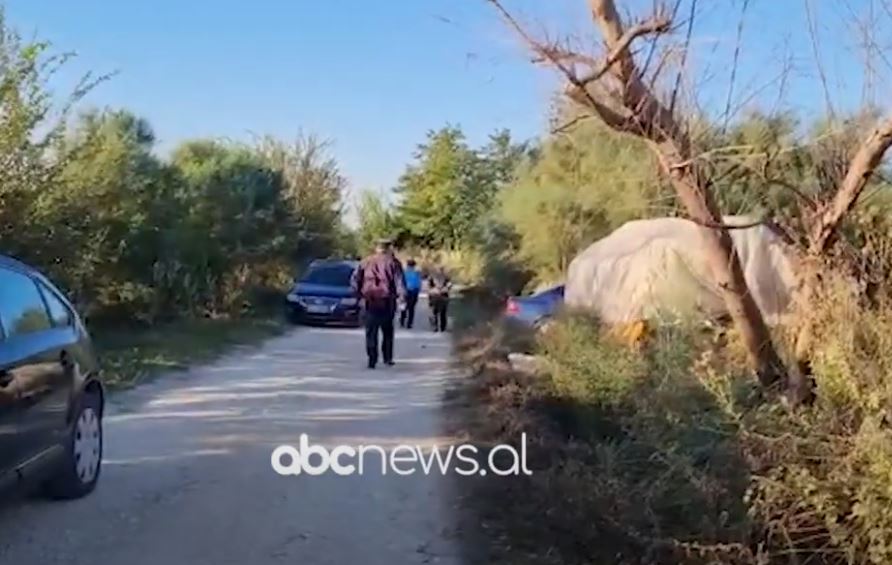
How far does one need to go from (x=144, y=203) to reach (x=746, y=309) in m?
13.5

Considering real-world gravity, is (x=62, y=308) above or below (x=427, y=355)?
above

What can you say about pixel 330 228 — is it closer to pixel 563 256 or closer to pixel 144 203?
pixel 563 256

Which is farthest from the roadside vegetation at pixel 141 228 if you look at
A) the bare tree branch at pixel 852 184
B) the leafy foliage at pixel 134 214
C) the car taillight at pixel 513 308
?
the bare tree branch at pixel 852 184

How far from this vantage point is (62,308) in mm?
7352

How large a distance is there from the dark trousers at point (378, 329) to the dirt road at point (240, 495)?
1704 millimetres

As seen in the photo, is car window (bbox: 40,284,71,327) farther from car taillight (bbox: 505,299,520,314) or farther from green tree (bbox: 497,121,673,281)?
green tree (bbox: 497,121,673,281)

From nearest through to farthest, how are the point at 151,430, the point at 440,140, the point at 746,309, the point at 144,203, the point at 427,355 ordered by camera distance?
the point at 746,309 < the point at 151,430 < the point at 427,355 < the point at 144,203 < the point at 440,140

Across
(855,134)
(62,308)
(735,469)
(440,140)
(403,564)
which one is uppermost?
(440,140)

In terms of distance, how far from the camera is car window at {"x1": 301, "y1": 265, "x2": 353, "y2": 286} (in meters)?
25.0

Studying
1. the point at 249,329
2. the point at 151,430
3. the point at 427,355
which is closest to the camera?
the point at 151,430

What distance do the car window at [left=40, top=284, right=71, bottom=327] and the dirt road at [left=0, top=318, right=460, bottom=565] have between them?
1.14m

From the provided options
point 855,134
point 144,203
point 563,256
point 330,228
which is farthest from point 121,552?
point 330,228

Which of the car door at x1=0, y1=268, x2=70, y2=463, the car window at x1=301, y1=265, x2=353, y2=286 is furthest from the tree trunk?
the car window at x1=301, y1=265, x2=353, y2=286

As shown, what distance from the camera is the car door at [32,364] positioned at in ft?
19.7
